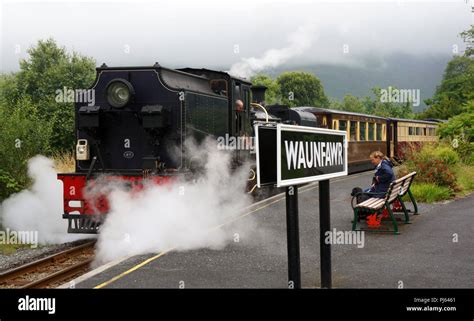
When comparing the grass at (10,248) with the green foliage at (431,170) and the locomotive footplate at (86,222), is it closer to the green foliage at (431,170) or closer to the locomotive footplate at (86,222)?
the locomotive footplate at (86,222)

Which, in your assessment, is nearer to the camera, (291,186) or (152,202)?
(291,186)

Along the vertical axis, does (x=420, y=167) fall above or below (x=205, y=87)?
below

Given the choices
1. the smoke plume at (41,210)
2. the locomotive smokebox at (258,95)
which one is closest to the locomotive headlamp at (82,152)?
the smoke plume at (41,210)

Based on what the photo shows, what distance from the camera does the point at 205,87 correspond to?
11.9m

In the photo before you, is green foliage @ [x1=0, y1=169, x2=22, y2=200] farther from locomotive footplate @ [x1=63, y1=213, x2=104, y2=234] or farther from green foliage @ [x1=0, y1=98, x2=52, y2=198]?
locomotive footplate @ [x1=63, y1=213, x2=104, y2=234]

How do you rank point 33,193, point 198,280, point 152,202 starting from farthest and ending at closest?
point 33,193 < point 152,202 < point 198,280

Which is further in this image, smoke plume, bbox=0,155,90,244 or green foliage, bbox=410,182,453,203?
green foliage, bbox=410,182,453,203

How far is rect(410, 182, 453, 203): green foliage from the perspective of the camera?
13.4 m

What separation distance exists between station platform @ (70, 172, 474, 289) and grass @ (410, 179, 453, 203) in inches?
99.7

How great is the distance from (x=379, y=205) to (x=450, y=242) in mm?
1328

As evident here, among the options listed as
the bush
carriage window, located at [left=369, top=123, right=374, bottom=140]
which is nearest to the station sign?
the bush

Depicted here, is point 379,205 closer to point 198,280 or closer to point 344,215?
point 344,215

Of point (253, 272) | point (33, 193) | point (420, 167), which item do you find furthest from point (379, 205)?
point (33, 193)

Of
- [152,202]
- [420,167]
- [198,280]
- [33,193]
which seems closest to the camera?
[198,280]
